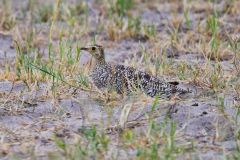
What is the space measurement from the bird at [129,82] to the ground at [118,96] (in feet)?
0.40

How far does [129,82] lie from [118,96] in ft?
0.57

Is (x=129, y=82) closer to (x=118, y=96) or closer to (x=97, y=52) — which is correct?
(x=118, y=96)

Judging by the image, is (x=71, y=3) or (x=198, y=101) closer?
(x=198, y=101)

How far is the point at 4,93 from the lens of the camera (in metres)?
6.88

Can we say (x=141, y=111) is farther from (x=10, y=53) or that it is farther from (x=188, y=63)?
(x=10, y=53)

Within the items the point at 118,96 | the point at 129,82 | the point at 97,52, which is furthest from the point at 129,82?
the point at 97,52

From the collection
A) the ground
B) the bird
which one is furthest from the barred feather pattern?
the ground

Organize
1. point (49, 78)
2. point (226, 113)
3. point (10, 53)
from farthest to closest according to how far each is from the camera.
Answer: point (10, 53)
point (49, 78)
point (226, 113)

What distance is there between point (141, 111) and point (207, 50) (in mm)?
2429

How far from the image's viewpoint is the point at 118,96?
6.68 metres

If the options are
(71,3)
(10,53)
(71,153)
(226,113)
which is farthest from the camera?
(71,3)

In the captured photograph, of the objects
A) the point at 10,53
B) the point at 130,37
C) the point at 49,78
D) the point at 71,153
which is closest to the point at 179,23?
the point at 130,37

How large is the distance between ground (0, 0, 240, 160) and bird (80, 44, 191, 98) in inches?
4.8

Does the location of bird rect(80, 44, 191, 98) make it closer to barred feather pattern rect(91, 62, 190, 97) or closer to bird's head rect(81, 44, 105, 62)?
barred feather pattern rect(91, 62, 190, 97)
